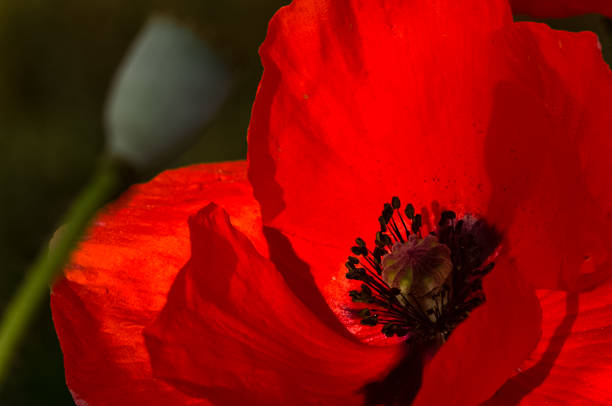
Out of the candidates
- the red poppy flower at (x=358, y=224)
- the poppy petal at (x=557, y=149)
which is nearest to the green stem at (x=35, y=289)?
the red poppy flower at (x=358, y=224)

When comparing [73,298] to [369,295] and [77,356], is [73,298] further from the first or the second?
[369,295]

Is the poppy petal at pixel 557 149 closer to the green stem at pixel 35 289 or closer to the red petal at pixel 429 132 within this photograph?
the red petal at pixel 429 132

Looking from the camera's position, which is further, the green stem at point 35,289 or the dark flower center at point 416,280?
the dark flower center at point 416,280

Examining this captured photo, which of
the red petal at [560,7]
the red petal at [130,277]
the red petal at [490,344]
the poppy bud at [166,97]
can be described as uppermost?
the red petal at [560,7]

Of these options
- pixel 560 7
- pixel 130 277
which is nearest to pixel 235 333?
pixel 130 277

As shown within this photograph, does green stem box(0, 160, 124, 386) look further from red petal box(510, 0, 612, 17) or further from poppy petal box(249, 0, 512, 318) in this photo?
red petal box(510, 0, 612, 17)

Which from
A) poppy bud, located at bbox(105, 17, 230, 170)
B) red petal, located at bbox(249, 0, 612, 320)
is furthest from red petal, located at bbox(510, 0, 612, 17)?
poppy bud, located at bbox(105, 17, 230, 170)

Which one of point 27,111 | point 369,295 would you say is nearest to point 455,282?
point 369,295
